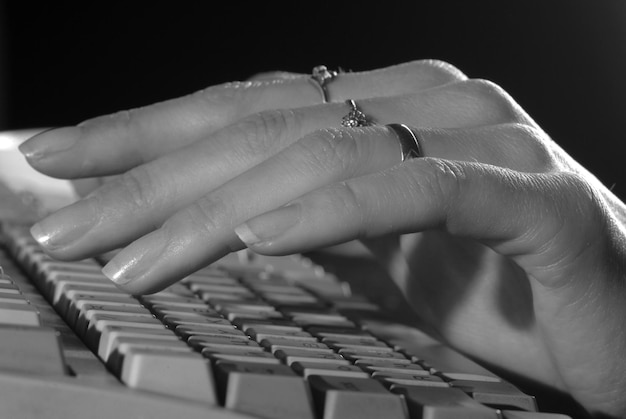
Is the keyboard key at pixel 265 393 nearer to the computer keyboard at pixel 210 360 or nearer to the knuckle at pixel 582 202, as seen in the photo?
the computer keyboard at pixel 210 360

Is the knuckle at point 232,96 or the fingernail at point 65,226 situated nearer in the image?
the fingernail at point 65,226

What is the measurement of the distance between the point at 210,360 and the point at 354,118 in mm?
249

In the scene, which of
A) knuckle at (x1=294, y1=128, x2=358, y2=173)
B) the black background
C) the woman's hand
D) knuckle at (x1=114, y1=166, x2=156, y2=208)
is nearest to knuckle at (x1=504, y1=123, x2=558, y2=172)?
the woman's hand

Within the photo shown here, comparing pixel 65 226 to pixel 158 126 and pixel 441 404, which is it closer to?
pixel 158 126

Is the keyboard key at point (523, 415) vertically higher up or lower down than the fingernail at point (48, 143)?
lower down

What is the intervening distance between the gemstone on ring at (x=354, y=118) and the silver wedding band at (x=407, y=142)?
0.18 feet

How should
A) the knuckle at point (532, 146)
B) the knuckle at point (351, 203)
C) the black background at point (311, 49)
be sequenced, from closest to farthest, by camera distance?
1. the knuckle at point (351, 203)
2. the knuckle at point (532, 146)
3. the black background at point (311, 49)

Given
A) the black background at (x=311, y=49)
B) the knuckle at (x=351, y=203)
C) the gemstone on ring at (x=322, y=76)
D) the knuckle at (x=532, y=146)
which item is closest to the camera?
the knuckle at (x=351, y=203)

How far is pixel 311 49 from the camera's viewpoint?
186 cm

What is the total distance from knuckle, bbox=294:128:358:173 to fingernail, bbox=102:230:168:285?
0.29 feet

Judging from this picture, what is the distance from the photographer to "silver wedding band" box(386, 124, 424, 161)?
515 mm

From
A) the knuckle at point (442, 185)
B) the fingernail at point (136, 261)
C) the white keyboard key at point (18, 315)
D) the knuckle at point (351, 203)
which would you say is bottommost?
the white keyboard key at point (18, 315)

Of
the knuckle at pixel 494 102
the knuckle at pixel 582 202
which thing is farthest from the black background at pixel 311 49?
the knuckle at pixel 582 202

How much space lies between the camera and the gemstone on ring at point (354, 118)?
0.58 metres
